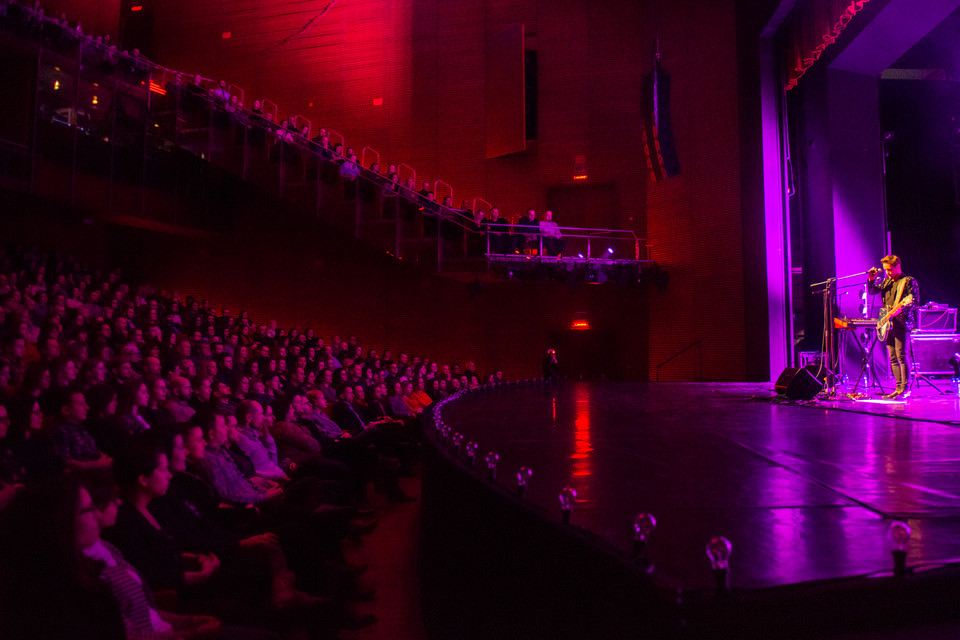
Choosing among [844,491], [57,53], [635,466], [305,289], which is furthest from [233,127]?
[844,491]

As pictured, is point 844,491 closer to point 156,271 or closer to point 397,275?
point 397,275

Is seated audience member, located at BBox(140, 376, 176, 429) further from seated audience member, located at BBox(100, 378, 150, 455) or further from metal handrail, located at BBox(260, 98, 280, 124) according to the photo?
metal handrail, located at BBox(260, 98, 280, 124)

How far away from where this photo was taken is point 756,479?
3.58 metres

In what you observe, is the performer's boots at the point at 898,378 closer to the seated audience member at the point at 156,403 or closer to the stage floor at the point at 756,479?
the stage floor at the point at 756,479

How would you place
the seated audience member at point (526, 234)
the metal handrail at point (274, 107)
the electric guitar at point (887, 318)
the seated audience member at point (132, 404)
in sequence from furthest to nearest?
the metal handrail at point (274, 107) < the seated audience member at point (526, 234) < the electric guitar at point (887, 318) < the seated audience member at point (132, 404)

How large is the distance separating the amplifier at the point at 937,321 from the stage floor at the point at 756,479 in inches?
146

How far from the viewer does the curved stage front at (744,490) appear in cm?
199

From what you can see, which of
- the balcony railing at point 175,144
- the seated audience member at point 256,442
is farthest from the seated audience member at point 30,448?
the balcony railing at point 175,144

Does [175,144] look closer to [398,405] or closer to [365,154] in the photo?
[365,154]

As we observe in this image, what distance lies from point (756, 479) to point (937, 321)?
8.60m

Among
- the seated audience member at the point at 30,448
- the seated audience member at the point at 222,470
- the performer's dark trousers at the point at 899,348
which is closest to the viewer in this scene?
the seated audience member at the point at 30,448

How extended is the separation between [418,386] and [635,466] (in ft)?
27.1

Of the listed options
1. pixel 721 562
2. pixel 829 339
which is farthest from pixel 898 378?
pixel 721 562

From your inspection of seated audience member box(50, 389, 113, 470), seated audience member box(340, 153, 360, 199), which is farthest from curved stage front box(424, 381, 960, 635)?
seated audience member box(340, 153, 360, 199)
